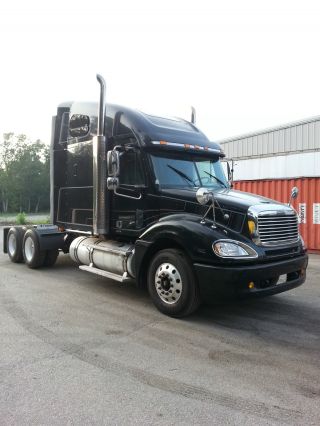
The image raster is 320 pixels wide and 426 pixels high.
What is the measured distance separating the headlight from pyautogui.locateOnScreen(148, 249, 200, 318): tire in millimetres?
520

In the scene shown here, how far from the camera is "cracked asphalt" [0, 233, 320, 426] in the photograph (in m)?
3.24

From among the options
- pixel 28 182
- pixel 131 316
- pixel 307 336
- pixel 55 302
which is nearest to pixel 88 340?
pixel 131 316

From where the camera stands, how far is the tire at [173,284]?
5434 millimetres

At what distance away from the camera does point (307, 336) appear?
506 cm

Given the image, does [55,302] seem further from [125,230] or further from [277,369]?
[277,369]

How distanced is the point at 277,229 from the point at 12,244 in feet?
22.9

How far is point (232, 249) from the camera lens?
5184 mm

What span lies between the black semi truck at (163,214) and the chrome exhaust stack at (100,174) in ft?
0.06

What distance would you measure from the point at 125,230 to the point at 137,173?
A: 99 cm

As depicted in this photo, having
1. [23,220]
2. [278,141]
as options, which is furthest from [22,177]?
[278,141]

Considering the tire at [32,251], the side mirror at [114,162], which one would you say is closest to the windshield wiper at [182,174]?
the side mirror at [114,162]

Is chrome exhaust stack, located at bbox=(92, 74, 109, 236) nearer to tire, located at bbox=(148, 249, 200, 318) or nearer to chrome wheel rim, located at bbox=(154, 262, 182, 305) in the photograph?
tire, located at bbox=(148, 249, 200, 318)

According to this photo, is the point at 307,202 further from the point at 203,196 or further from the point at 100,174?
the point at 203,196

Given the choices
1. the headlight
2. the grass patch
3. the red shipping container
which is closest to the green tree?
the grass patch
